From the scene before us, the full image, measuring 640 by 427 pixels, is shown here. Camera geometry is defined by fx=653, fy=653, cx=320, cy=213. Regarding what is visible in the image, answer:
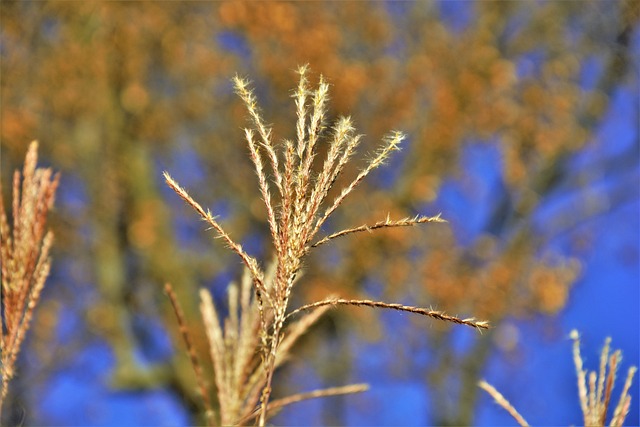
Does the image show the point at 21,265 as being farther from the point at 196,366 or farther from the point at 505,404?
the point at 505,404

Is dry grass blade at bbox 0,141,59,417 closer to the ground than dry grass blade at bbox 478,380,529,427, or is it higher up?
Result: higher up

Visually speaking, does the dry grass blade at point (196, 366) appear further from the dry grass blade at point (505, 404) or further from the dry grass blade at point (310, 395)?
the dry grass blade at point (505, 404)

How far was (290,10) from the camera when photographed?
10539mm

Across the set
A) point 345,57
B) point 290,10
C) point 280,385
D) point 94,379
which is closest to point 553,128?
point 345,57

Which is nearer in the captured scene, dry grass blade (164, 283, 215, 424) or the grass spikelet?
the grass spikelet

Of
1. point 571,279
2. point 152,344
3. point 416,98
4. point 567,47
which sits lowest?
point 152,344

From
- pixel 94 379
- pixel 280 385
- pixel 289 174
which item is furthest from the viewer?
pixel 94 379

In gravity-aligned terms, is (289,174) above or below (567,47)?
below

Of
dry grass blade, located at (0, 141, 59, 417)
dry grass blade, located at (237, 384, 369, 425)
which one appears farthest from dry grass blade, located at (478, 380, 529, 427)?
dry grass blade, located at (0, 141, 59, 417)

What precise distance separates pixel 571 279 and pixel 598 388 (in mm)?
10611

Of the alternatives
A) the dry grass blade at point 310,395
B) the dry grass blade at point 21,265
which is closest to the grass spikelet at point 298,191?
the dry grass blade at point 310,395

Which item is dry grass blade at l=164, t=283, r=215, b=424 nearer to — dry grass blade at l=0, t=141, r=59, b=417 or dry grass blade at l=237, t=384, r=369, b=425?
dry grass blade at l=237, t=384, r=369, b=425

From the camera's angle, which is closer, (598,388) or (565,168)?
(598,388)

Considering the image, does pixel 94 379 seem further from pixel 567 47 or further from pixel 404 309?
pixel 404 309
